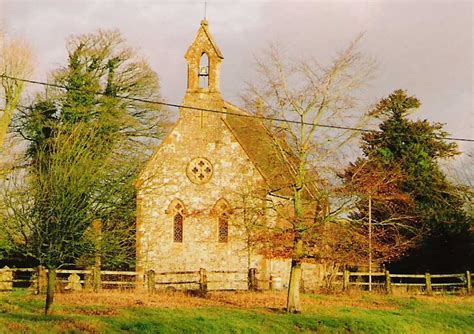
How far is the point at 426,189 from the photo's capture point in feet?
137

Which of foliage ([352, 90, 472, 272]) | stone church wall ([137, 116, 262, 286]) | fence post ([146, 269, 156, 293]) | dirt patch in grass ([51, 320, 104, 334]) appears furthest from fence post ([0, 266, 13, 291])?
foliage ([352, 90, 472, 272])

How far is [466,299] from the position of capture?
31672 millimetres

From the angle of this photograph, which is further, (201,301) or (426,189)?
(426,189)

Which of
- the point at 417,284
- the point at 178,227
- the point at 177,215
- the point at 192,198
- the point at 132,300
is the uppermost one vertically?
the point at 192,198

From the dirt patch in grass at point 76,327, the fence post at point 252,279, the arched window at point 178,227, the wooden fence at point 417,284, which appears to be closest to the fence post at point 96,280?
the arched window at point 178,227

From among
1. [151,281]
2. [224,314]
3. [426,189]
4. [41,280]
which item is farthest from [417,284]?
[41,280]

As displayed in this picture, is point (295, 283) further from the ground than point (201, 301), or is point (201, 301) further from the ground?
point (295, 283)

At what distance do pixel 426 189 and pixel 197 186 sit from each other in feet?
51.3

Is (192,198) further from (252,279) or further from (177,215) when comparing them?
(252,279)

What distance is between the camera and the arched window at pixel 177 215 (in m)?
33.8

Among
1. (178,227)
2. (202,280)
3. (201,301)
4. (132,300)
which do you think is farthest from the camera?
(178,227)

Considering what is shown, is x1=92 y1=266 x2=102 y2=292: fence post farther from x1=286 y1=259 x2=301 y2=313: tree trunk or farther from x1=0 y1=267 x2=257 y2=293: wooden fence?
x1=286 y1=259 x2=301 y2=313: tree trunk

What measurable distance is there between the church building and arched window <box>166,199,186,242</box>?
50 millimetres

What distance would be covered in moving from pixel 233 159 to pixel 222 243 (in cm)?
424
